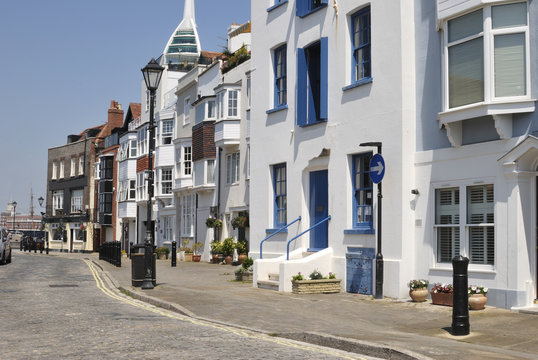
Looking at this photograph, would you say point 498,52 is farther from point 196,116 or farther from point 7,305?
point 196,116

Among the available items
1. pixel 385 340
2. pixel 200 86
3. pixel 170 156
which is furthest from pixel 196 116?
pixel 385 340

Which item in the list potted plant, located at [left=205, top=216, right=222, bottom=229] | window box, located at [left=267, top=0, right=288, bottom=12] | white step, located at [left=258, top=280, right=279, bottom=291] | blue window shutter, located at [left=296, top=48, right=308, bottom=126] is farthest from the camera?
potted plant, located at [left=205, top=216, right=222, bottom=229]

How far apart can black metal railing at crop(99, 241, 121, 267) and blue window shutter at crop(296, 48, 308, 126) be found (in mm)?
14902

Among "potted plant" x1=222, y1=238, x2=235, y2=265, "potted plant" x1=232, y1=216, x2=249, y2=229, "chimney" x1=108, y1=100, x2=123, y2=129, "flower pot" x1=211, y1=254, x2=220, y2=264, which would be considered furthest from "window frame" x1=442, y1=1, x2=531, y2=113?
"chimney" x1=108, y1=100, x2=123, y2=129

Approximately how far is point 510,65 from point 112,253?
24.7 meters

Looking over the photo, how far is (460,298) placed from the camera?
33.9 feet

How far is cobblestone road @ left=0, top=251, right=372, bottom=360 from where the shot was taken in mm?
8445

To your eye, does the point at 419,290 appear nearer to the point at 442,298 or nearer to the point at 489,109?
the point at 442,298

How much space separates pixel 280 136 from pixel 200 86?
66.1 feet

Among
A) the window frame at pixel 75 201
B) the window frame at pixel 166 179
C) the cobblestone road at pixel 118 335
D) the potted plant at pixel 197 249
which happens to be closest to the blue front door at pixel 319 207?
the cobblestone road at pixel 118 335

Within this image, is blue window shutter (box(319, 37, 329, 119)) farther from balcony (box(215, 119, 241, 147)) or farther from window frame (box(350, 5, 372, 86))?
balcony (box(215, 119, 241, 147))

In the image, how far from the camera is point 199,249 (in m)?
37.8

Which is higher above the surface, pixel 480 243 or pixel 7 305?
pixel 480 243

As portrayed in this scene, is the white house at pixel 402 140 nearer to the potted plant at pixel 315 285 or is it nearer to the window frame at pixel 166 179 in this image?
the potted plant at pixel 315 285
